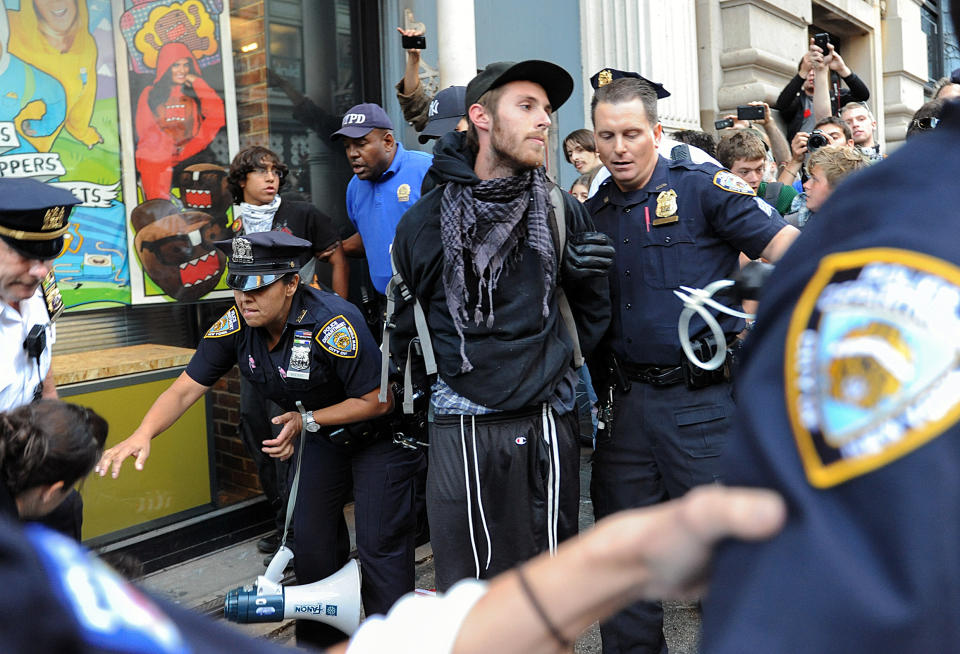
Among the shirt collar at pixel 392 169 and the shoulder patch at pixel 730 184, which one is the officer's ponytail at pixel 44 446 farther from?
the shirt collar at pixel 392 169

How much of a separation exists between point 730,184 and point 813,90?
4.52m

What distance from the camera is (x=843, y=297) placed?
0.71m

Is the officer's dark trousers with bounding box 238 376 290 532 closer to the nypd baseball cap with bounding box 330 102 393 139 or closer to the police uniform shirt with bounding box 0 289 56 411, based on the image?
the nypd baseball cap with bounding box 330 102 393 139

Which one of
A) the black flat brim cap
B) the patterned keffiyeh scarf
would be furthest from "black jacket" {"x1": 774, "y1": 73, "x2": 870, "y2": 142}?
the black flat brim cap

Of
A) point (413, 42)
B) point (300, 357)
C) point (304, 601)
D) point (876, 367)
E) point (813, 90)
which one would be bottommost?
point (304, 601)

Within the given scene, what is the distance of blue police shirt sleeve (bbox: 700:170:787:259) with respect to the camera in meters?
3.03

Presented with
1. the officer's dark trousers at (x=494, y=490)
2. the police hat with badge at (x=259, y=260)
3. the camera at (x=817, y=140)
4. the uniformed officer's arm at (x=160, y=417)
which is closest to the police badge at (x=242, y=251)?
the police hat with badge at (x=259, y=260)

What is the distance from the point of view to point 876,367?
685 millimetres

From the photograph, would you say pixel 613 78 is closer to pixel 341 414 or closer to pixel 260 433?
pixel 341 414

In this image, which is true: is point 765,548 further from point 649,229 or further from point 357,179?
point 357,179

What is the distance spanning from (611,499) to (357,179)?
2.31m

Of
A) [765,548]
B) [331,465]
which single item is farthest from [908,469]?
[331,465]

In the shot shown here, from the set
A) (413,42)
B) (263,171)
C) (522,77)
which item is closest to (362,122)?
(263,171)

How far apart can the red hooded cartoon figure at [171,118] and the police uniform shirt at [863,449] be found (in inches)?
167
